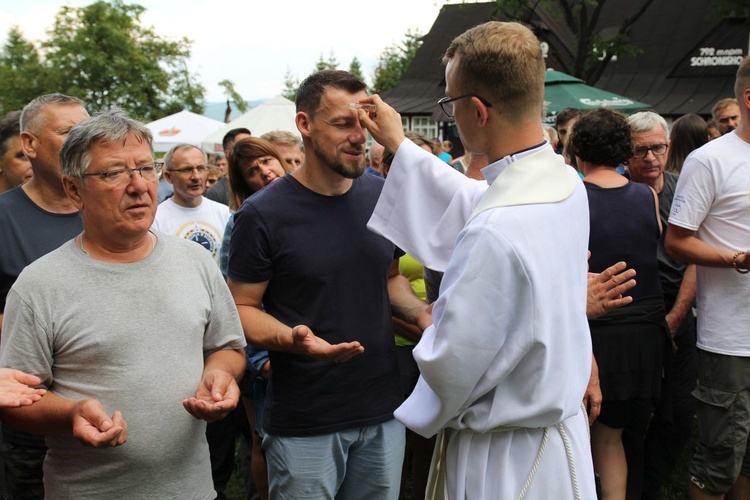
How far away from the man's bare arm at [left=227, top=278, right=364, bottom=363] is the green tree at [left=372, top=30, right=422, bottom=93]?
3992 centimetres

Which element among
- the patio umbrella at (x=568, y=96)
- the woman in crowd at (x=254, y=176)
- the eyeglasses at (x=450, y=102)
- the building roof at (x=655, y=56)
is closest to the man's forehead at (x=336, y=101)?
the eyeglasses at (x=450, y=102)

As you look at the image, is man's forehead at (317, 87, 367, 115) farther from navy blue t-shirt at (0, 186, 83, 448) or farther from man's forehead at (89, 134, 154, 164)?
navy blue t-shirt at (0, 186, 83, 448)

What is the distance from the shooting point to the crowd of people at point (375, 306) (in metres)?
2.13

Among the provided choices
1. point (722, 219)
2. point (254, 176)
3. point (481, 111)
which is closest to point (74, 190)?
point (481, 111)

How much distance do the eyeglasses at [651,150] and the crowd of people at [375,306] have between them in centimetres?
69

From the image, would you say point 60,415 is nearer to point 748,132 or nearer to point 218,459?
point 218,459

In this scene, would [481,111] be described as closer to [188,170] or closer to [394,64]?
[188,170]

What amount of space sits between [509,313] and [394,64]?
143ft

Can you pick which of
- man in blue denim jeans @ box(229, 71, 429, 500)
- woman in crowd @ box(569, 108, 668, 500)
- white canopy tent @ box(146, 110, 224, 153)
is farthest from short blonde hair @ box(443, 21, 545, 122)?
white canopy tent @ box(146, 110, 224, 153)

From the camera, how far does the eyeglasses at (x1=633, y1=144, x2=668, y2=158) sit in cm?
468

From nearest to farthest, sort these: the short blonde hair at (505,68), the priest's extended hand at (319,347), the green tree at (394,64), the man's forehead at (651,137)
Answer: the short blonde hair at (505,68)
the priest's extended hand at (319,347)
the man's forehead at (651,137)
the green tree at (394,64)

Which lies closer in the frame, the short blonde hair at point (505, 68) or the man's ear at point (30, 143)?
the short blonde hair at point (505, 68)

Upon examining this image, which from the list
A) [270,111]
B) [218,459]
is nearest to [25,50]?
[270,111]

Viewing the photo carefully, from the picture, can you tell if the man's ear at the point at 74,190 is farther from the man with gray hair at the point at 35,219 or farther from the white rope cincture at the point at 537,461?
the white rope cincture at the point at 537,461
